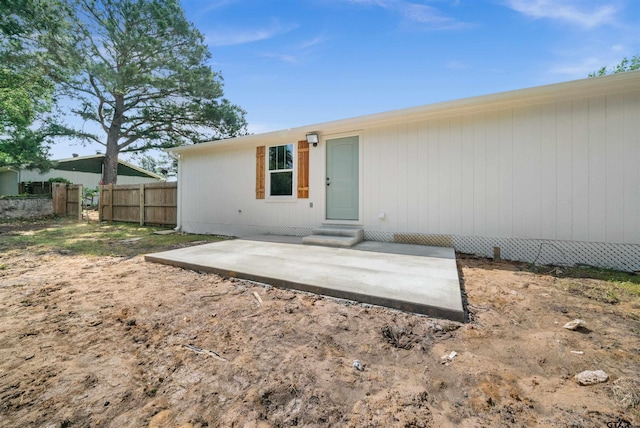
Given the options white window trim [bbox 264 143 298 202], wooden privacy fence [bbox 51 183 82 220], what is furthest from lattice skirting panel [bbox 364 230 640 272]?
wooden privacy fence [bbox 51 183 82 220]

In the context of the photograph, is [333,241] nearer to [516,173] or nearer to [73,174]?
[516,173]

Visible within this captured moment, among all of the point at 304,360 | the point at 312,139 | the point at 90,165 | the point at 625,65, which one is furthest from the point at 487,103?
the point at 625,65

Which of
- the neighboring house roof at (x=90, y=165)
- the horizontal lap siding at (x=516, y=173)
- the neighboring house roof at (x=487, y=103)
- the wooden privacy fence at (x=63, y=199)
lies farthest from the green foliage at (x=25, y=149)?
the horizontal lap siding at (x=516, y=173)

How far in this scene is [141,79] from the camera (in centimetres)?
1039

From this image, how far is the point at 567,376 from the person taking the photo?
1.39m

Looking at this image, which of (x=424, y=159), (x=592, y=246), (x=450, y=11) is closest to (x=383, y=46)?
(x=450, y=11)

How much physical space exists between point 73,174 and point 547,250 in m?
24.3

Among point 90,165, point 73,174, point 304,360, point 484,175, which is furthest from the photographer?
point 90,165

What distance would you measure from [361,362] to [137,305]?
2048mm

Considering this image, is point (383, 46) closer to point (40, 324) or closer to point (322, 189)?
point (322, 189)

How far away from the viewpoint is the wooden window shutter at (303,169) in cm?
585

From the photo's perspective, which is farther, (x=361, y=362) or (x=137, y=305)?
(x=137, y=305)

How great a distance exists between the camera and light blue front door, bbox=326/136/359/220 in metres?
5.42

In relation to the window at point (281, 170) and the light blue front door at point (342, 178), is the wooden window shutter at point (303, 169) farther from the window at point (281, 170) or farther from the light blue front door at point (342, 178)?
the light blue front door at point (342, 178)
